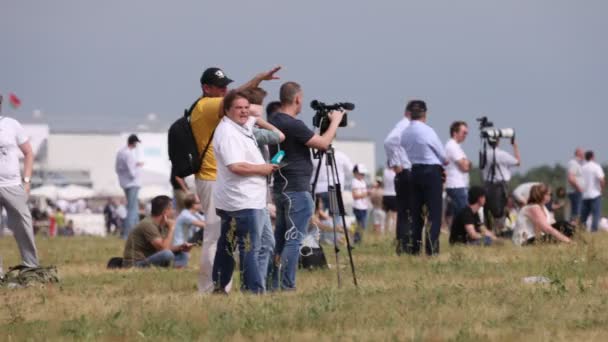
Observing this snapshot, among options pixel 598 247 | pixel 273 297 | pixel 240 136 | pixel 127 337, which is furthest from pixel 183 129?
→ pixel 598 247

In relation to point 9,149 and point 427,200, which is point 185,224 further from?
point 9,149

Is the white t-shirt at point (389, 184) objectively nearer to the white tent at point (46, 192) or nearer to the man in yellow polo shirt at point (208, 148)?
the man in yellow polo shirt at point (208, 148)

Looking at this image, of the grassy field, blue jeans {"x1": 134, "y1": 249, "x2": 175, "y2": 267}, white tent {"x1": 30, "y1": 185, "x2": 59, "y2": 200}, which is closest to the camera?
the grassy field

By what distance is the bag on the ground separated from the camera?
495 inches

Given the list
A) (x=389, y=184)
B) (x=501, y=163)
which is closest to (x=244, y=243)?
(x=501, y=163)

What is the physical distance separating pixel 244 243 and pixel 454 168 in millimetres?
8341

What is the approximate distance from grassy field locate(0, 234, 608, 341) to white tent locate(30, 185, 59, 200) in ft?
166

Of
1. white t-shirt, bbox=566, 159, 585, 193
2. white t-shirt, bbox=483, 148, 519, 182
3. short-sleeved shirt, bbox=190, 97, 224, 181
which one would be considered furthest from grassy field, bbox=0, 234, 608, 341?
white t-shirt, bbox=566, 159, 585, 193

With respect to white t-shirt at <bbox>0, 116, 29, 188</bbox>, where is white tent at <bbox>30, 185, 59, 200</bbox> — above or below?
below

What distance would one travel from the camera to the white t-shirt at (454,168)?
18.2m

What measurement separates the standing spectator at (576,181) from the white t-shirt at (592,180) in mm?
79

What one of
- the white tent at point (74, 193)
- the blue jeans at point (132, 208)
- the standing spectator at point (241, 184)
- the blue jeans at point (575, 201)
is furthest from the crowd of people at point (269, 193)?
the white tent at point (74, 193)

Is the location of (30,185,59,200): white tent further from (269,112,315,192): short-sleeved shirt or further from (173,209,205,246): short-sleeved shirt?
(269,112,315,192): short-sleeved shirt

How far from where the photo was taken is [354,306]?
9469 millimetres
